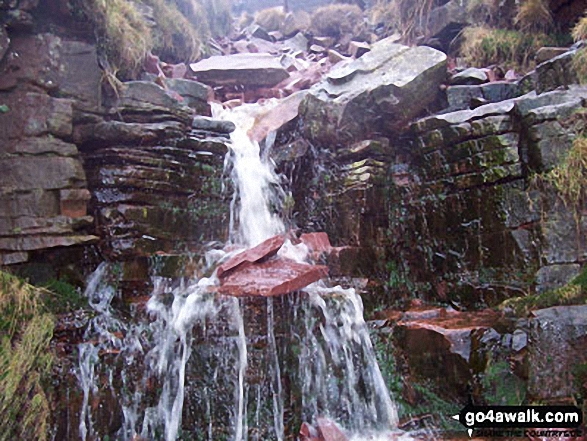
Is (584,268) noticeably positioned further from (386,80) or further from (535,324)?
(386,80)

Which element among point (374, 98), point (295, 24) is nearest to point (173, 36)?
point (374, 98)

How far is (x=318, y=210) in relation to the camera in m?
7.47

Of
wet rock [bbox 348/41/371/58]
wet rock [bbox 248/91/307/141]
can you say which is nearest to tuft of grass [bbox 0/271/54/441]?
wet rock [bbox 248/91/307/141]

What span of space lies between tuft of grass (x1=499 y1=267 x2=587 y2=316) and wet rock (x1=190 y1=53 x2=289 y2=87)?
7779 millimetres

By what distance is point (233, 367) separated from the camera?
504 centimetres

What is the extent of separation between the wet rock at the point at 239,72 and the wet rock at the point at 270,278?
19.7 ft

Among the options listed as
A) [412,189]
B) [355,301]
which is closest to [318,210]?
[412,189]

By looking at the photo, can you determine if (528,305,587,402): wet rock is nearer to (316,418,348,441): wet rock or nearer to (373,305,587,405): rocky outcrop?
(373,305,587,405): rocky outcrop

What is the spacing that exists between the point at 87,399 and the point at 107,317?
1027mm

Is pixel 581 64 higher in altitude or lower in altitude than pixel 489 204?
higher

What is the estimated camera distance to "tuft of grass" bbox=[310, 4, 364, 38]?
14.9 m

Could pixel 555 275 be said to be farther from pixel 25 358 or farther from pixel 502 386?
pixel 25 358

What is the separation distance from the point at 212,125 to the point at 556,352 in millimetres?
5739

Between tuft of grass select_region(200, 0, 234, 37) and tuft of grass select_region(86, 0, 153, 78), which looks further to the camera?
tuft of grass select_region(200, 0, 234, 37)
